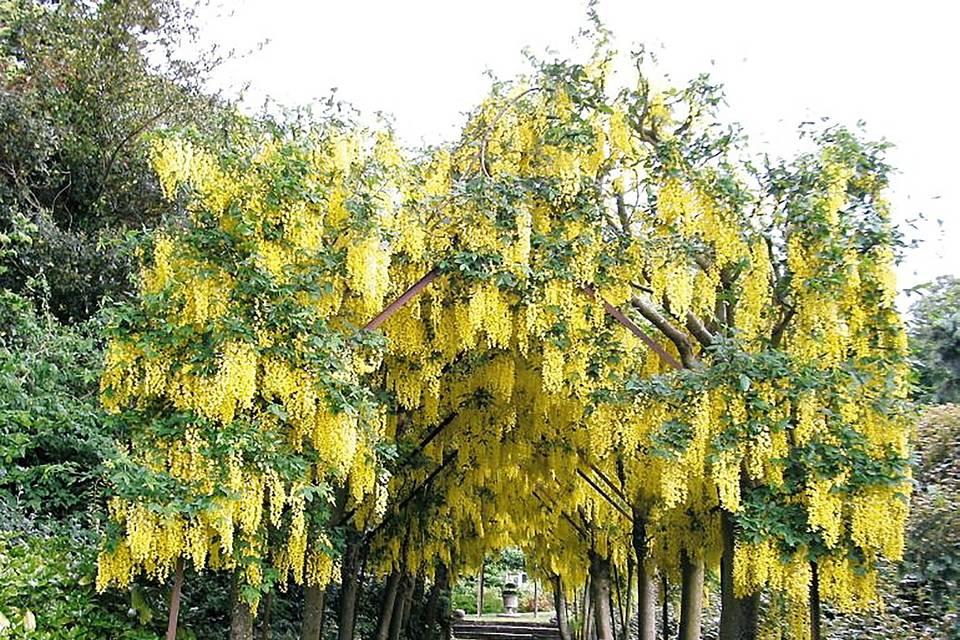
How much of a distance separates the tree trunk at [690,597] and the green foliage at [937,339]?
9.15ft

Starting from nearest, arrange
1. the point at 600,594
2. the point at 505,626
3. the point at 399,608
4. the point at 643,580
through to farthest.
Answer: the point at 643,580 < the point at 600,594 < the point at 399,608 < the point at 505,626

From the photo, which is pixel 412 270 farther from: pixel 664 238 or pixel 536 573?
pixel 536 573

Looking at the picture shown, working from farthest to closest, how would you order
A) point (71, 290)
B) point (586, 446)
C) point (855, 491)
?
point (71, 290), point (586, 446), point (855, 491)

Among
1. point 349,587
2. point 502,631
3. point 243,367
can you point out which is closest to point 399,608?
point 349,587

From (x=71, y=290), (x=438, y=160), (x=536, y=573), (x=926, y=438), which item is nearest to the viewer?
(x=438, y=160)

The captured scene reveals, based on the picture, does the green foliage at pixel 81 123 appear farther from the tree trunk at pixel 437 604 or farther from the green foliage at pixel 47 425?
the tree trunk at pixel 437 604

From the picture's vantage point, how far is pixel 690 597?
8.34 m

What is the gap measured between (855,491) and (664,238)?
2.12m

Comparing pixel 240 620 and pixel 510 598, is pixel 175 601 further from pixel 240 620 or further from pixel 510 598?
pixel 510 598

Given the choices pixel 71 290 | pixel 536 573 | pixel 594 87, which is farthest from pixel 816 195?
pixel 536 573

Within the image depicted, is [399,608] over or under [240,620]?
under

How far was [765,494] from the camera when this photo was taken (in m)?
5.68

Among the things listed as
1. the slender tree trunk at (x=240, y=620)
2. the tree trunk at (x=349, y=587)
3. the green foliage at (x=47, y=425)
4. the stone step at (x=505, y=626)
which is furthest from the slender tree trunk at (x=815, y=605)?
the stone step at (x=505, y=626)

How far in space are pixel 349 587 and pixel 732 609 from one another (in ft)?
11.1
